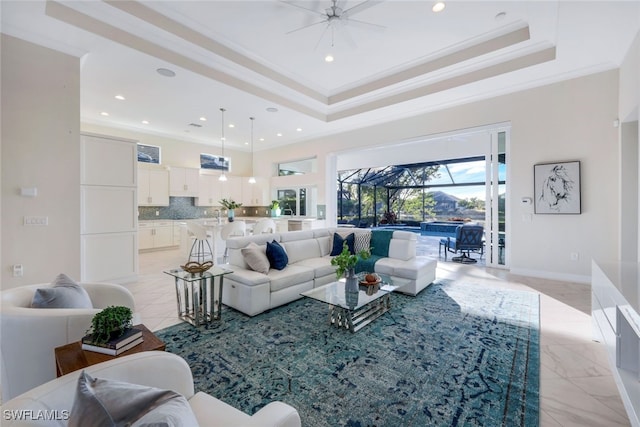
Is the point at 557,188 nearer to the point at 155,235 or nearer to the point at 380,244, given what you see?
the point at 380,244

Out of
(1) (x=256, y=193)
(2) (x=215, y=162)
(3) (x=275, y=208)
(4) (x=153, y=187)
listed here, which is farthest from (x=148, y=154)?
(3) (x=275, y=208)

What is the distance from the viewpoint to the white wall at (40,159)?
3.33 meters

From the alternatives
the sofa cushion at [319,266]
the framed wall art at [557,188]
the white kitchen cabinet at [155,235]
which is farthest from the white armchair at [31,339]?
the white kitchen cabinet at [155,235]

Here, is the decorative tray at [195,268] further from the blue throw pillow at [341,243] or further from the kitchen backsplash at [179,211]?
the kitchen backsplash at [179,211]

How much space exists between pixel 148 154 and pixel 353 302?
7.72 meters

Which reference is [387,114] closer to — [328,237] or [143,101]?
[328,237]

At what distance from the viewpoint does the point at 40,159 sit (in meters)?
3.53

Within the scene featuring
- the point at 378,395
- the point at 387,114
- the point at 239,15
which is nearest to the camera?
the point at 378,395

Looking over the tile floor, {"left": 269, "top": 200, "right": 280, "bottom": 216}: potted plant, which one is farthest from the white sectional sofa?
{"left": 269, "top": 200, "right": 280, "bottom": 216}: potted plant

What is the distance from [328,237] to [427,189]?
8295 millimetres

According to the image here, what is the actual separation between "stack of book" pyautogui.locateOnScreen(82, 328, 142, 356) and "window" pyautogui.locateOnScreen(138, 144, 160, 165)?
768 cm

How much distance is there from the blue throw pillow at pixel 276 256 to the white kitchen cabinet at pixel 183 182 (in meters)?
5.62

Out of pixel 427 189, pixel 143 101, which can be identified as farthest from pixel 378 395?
pixel 427 189

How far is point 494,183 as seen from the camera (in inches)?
220
